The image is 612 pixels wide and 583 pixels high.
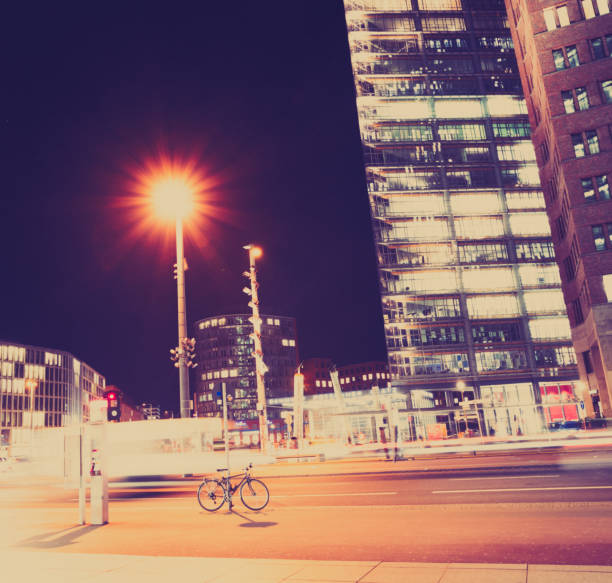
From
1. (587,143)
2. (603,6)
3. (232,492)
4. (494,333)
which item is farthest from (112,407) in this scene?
(494,333)

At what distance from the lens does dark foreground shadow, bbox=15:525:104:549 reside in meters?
9.10

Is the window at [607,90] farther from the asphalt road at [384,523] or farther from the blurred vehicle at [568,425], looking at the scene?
the asphalt road at [384,523]

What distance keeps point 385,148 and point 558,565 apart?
68.5m

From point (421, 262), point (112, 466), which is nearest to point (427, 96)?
point (421, 262)

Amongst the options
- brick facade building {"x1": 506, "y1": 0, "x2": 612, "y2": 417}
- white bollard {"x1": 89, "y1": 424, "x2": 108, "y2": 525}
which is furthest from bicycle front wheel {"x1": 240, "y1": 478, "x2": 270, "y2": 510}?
brick facade building {"x1": 506, "y1": 0, "x2": 612, "y2": 417}

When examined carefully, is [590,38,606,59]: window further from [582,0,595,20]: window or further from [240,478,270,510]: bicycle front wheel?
[240,478,270,510]: bicycle front wheel

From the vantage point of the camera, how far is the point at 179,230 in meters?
24.0

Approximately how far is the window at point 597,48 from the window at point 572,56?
3.97 feet

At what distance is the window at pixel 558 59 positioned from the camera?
→ 1810 inches

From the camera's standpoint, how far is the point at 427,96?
7206 centimetres

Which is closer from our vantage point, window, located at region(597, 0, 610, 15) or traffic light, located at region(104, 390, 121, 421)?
traffic light, located at region(104, 390, 121, 421)

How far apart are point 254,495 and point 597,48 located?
47600mm

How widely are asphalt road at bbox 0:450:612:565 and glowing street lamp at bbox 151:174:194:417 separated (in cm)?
615

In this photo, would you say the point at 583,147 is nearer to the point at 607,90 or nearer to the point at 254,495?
the point at 607,90
